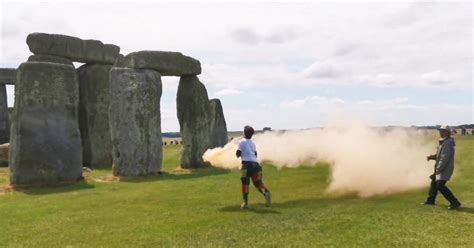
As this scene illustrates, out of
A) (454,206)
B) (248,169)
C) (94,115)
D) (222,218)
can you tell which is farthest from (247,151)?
(94,115)

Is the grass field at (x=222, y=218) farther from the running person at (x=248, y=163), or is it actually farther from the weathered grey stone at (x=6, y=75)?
the weathered grey stone at (x=6, y=75)

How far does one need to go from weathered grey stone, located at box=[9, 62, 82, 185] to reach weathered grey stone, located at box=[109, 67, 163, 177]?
2.41 m

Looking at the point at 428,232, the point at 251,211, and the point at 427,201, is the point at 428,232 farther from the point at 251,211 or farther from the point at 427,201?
the point at 251,211

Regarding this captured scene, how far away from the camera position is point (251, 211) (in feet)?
42.2

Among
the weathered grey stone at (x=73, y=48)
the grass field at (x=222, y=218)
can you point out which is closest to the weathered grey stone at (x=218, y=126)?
the weathered grey stone at (x=73, y=48)

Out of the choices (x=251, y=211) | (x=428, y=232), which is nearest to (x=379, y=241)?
(x=428, y=232)

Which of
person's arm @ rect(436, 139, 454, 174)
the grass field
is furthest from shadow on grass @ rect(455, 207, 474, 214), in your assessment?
person's arm @ rect(436, 139, 454, 174)

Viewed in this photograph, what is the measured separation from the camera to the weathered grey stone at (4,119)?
3875cm

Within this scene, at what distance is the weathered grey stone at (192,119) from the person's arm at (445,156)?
48.2 ft

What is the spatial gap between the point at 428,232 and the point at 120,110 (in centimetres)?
1574

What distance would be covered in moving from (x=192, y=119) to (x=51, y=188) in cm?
922

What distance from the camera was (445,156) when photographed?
43.5 feet

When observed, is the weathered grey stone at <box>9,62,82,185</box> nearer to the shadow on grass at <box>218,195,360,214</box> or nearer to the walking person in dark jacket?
the shadow on grass at <box>218,195,360,214</box>

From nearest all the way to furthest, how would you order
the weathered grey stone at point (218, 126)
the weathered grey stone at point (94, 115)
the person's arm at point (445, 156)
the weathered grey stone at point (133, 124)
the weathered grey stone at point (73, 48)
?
1. the person's arm at point (445, 156)
2. the weathered grey stone at point (133, 124)
3. the weathered grey stone at point (73, 48)
4. the weathered grey stone at point (94, 115)
5. the weathered grey stone at point (218, 126)
